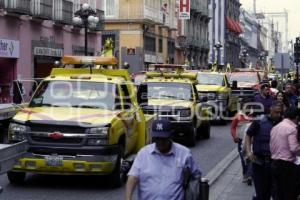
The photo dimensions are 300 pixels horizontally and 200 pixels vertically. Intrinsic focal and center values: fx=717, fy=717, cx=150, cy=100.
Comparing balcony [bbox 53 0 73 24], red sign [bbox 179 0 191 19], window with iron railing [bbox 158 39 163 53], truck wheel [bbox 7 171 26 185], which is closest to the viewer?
truck wheel [bbox 7 171 26 185]

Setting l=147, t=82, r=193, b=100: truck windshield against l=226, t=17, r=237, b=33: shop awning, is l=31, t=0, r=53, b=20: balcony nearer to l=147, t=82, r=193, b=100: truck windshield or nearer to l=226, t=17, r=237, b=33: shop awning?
l=147, t=82, r=193, b=100: truck windshield

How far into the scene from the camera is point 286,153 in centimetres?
874

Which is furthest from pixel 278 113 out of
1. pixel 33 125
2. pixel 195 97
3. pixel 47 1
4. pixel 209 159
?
pixel 47 1

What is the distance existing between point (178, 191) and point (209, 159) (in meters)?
10.5

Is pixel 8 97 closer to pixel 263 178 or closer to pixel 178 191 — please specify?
pixel 263 178

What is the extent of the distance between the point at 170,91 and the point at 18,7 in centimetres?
1247

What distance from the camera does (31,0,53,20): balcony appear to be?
3203 centimetres

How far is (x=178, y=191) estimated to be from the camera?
19.6 feet

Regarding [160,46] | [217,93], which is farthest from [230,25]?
[217,93]

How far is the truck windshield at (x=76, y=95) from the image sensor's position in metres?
12.5

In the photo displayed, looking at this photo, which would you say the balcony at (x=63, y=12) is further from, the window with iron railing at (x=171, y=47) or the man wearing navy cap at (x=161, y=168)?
the man wearing navy cap at (x=161, y=168)

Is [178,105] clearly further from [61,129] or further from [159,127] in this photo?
[159,127]

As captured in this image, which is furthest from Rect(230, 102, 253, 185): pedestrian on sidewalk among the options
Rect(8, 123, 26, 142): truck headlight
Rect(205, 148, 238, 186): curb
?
Rect(8, 123, 26, 142): truck headlight

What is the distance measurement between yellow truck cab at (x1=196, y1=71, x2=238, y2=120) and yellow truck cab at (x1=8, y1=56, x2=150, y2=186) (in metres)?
13.2
